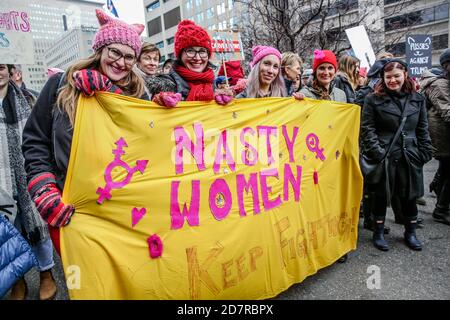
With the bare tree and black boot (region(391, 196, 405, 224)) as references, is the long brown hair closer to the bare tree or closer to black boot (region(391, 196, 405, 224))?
black boot (region(391, 196, 405, 224))

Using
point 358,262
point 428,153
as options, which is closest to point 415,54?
point 428,153

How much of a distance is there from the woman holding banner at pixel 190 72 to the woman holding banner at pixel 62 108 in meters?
0.46

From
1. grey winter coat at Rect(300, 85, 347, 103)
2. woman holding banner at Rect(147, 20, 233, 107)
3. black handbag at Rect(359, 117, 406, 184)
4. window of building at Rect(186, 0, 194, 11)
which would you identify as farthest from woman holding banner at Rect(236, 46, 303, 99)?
window of building at Rect(186, 0, 194, 11)

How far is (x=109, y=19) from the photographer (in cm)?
198

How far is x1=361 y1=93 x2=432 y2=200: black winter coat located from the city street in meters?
0.56

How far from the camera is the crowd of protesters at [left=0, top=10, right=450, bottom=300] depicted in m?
1.80

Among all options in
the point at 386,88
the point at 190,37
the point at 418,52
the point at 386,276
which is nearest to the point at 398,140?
the point at 386,88

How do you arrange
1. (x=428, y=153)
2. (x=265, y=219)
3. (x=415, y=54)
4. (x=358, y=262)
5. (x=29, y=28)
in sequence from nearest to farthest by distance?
(x=265, y=219) < (x=29, y=28) < (x=358, y=262) < (x=428, y=153) < (x=415, y=54)

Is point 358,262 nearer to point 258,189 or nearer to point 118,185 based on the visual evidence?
point 258,189

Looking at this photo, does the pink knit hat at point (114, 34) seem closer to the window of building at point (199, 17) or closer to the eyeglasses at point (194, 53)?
the eyeglasses at point (194, 53)

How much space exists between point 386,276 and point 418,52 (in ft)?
22.1
